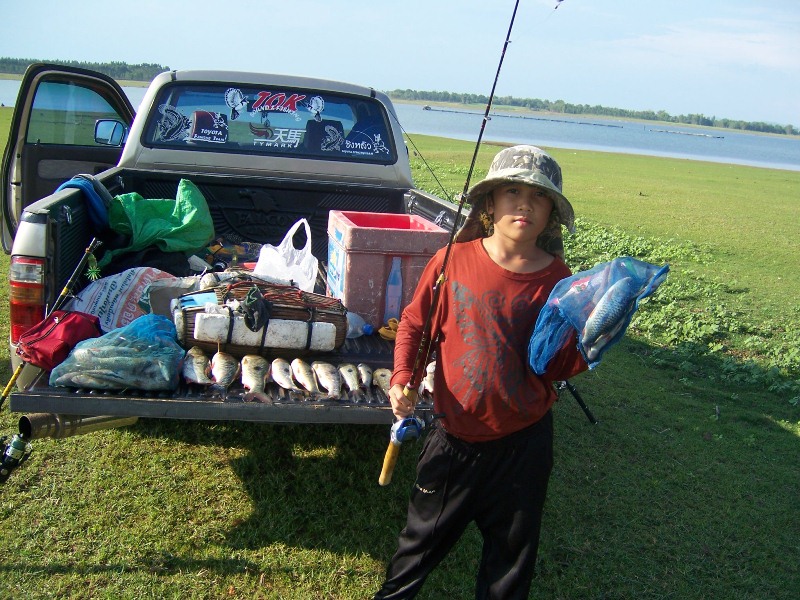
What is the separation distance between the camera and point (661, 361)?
6.45 metres

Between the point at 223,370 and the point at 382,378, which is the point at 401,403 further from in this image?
A: the point at 223,370

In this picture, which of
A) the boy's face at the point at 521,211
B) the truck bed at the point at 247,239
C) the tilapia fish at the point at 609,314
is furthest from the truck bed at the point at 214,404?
the tilapia fish at the point at 609,314

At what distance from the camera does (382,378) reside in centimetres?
316

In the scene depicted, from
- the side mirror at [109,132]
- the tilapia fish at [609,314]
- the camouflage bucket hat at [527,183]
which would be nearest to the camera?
the tilapia fish at [609,314]

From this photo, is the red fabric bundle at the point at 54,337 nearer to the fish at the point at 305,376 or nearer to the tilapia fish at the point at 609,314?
the fish at the point at 305,376

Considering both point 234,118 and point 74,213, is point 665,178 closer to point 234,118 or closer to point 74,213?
point 234,118

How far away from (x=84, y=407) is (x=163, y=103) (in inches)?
122

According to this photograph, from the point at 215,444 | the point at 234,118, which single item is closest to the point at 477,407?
the point at 215,444

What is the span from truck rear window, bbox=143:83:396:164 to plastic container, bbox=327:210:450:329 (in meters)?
1.73

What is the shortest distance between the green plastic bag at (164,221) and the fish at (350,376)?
5.12 ft

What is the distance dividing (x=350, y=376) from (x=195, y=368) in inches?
24.5

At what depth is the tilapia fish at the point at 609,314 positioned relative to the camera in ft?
6.82

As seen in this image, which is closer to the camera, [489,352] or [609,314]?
[609,314]

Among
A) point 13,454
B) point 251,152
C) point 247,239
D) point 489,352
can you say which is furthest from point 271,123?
point 489,352
